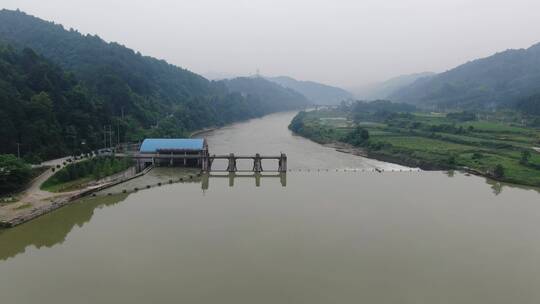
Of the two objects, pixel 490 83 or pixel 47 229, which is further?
pixel 490 83

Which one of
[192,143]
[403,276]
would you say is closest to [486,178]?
[403,276]

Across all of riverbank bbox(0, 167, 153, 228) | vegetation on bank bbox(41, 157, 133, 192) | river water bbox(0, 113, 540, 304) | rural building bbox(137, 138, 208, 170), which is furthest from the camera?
rural building bbox(137, 138, 208, 170)

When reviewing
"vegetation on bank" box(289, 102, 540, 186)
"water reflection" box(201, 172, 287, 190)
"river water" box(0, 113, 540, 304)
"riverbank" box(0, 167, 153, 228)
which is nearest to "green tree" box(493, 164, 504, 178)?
"vegetation on bank" box(289, 102, 540, 186)

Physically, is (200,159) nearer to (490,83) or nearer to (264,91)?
(490,83)

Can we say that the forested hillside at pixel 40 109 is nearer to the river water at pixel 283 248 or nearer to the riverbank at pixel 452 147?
the river water at pixel 283 248

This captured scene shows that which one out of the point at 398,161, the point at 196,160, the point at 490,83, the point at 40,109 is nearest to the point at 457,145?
the point at 398,161

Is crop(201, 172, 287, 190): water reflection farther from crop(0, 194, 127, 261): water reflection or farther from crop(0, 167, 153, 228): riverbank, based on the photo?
crop(0, 194, 127, 261): water reflection
